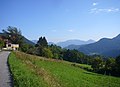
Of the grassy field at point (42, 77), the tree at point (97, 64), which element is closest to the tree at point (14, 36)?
the tree at point (97, 64)

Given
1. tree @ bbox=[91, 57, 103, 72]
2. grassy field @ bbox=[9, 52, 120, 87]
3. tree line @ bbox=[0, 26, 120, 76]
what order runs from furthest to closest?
tree @ bbox=[91, 57, 103, 72] → tree line @ bbox=[0, 26, 120, 76] → grassy field @ bbox=[9, 52, 120, 87]

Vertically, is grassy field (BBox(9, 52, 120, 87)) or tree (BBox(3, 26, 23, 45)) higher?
tree (BBox(3, 26, 23, 45))

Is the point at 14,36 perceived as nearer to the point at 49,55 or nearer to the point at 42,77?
the point at 49,55

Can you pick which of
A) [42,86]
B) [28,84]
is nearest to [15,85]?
[28,84]

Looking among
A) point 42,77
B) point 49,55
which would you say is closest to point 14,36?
point 49,55

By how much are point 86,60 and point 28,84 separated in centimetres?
14872

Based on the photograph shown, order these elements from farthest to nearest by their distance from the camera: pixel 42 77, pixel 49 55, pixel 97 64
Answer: pixel 49 55
pixel 97 64
pixel 42 77

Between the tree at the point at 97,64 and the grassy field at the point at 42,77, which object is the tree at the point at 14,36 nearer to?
the tree at the point at 97,64

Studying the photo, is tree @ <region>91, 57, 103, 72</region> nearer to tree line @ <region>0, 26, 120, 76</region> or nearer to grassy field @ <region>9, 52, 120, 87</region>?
tree line @ <region>0, 26, 120, 76</region>

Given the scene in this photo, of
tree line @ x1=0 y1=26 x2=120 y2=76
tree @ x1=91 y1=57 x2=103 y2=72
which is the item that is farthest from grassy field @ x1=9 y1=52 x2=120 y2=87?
tree @ x1=91 y1=57 x2=103 y2=72

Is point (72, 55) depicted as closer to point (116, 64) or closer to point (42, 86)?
point (116, 64)

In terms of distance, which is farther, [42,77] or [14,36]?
[14,36]

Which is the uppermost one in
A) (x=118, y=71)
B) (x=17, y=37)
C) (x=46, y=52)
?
(x=17, y=37)

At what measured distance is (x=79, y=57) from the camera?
16162 cm
